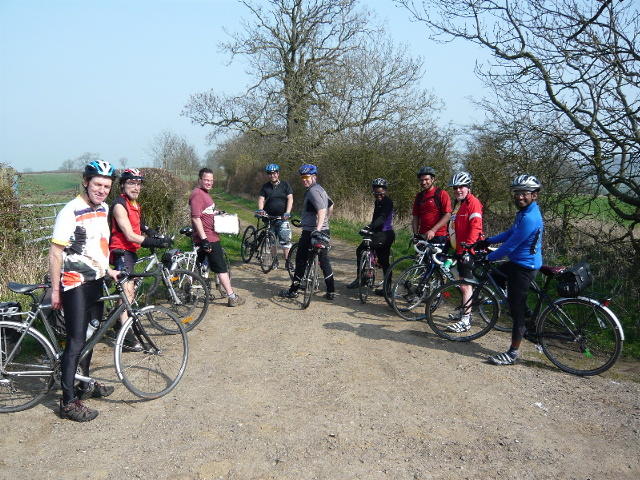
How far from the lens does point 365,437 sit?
364 cm

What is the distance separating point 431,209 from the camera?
6.76 m

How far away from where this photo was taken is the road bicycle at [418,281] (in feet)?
21.0

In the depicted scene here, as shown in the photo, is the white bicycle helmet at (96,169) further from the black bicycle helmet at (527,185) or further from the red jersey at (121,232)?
the black bicycle helmet at (527,185)

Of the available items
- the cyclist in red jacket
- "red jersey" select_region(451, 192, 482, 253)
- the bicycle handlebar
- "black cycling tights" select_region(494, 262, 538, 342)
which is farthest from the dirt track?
"red jersey" select_region(451, 192, 482, 253)

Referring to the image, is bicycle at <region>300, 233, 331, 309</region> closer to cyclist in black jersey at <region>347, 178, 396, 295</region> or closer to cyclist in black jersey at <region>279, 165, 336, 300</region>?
cyclist in black jersey at <region>279, 165, 336, 300</region>

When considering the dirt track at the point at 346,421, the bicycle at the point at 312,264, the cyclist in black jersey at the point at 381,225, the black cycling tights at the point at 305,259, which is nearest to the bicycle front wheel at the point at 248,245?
the black cycling tights at the point at 305,259

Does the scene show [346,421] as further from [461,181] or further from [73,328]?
[461,181]

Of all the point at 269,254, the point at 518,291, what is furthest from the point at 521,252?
the point at 269,254

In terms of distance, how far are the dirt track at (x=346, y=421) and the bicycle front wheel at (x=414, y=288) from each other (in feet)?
2.76

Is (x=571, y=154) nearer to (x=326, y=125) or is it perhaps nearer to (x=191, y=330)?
(x=191, y=330)

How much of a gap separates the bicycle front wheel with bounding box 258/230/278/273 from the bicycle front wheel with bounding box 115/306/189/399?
465cm

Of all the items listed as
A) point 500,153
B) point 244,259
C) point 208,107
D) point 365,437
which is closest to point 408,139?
point 500,153

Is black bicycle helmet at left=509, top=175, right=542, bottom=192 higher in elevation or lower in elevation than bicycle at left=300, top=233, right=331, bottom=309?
higher

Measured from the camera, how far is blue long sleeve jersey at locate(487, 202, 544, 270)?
189 inches
